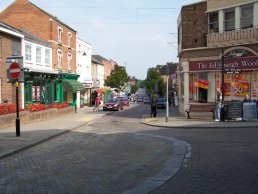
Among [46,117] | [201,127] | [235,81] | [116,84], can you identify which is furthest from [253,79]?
[116,84]

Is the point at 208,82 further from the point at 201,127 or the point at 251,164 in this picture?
the point at 251,164

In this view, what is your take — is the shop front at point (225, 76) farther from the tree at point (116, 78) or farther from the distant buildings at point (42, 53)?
the tree at point (116, 78)

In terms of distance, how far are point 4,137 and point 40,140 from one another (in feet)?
5.31

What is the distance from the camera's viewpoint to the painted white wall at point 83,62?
162 feet

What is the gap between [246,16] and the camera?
2394 cm

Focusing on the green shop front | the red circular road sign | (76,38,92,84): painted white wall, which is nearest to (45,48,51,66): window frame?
the green shop front

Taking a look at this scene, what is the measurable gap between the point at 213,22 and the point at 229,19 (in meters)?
1.39

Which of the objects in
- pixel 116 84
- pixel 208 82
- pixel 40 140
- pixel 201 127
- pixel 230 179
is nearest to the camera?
pixel 230 179

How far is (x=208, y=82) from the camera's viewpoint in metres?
25.4

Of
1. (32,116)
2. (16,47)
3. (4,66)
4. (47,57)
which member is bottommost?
(32,116)

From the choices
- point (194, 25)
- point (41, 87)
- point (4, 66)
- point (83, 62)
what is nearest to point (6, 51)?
point (4, 66)

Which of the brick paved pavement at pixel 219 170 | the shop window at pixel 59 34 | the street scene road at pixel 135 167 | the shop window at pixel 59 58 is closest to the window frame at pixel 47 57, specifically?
the shop window at pixel 59 58

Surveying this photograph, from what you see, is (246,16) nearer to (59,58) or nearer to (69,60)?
(59,58)

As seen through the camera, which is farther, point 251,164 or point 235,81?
point 235,81
